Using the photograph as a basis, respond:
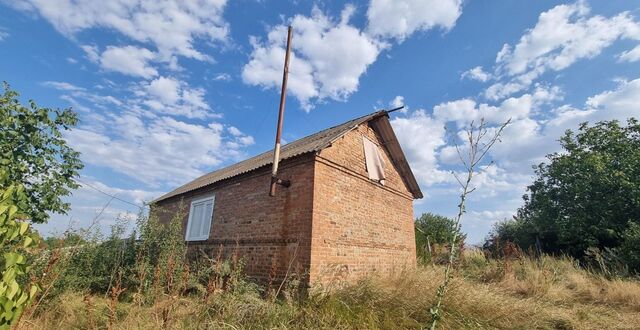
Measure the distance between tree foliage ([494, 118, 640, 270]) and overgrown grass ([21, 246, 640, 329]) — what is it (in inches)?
393

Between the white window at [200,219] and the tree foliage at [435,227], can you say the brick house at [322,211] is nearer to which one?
the white window at [200,219]

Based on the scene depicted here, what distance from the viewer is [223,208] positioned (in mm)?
10914

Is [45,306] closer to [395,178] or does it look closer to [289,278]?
[289,278]

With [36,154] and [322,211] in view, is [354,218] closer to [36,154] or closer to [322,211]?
[322,211]

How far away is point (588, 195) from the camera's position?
18625mm

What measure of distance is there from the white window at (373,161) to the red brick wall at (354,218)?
0.68 ft

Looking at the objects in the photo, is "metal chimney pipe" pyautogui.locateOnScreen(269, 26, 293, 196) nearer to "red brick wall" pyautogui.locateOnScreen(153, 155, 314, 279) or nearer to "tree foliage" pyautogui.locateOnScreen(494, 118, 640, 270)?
"red brick wall" pyautogui.locateOnScreen(153, 155, 314, 279)

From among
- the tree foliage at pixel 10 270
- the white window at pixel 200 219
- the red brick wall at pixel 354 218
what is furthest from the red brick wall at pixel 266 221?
the tree foliage at pixel 10 270

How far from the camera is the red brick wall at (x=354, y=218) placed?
823 cm

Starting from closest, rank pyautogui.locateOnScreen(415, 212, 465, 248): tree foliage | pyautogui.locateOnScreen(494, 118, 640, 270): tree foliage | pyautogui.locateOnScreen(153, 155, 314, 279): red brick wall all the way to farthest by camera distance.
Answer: pyautogui.locateOnScreen(153, 155, 314, 279): red brick wall → pyautogui.locateOnScreen(494, 118, 640, 270): tree foliage → pyautogui.locateOnScreen(415, 212, 465, 248): tree foliage

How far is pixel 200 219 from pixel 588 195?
21269 millimetres

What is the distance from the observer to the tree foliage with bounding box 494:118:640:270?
16.9m

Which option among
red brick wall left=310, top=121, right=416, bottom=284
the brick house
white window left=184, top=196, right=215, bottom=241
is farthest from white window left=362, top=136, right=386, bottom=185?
white window left=184, top=196, right=215, bottom=241

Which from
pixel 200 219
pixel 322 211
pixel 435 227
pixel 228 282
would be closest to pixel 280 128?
pixel 322 211
